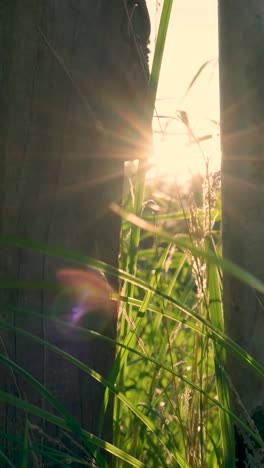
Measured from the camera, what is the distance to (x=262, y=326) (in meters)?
1.41

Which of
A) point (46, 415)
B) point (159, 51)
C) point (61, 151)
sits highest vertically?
point (159, 51)

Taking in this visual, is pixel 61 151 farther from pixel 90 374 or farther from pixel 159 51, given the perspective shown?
pixel 90 374

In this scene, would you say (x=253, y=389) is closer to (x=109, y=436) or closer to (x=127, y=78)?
(x=109, y=436)

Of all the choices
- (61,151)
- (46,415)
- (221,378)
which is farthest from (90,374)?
(61,151)

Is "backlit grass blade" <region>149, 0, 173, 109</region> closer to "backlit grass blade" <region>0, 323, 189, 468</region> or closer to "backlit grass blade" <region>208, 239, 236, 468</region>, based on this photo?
"backlit grass blade" <region>208, 239, 236, 468</region>

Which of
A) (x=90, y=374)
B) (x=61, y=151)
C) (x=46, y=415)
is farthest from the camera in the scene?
(x=61, y=151)

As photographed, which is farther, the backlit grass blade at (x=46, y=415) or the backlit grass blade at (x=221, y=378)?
the backlit grass blade at (x=221, y=378)

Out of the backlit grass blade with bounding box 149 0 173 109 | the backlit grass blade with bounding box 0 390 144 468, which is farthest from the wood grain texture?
the backlit grass blade with bounding box 0 390 144 468

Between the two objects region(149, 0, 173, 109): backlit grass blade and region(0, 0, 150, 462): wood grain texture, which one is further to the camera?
region(0, 0, 150, 462): wood grain texture

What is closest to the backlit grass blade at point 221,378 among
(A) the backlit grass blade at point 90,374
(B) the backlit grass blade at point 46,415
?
(A) the backlit grass blade at point 90,374

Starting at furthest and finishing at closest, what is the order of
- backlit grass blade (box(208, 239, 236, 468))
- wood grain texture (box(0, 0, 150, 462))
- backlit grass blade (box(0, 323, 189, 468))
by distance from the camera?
wood grain texture (box(0, 0, 150, 462)) < backlit grass blade (box(208, 239, 236, 468)) < backlit grass blade (box(0, 323, 189, 468))

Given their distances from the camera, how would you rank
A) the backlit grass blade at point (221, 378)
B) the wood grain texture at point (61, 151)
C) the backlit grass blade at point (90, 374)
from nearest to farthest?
the backlit grass blade at point (90, 374), the backlit grass blade at point (221, 378), the wood grain texture at point (61, 151)

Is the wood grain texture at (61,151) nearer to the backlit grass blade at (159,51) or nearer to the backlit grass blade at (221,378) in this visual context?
the backlit grass blade at (159,51)

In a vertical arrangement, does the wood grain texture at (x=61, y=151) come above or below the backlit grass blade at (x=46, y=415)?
above
